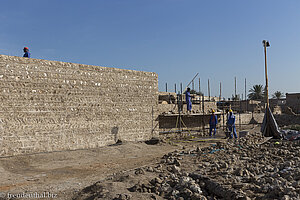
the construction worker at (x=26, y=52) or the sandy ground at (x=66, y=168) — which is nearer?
the sandy ground at (x=66, y=168)

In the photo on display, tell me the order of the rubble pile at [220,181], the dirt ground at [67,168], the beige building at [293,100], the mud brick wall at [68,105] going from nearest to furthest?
the rubble pile at [220,181] < the dirt ground at [67,168] < the mud brick wall at [68,105] < the beige building at [293,100]

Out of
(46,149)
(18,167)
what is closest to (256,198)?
(18,167)

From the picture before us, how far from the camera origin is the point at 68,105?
9508 mm

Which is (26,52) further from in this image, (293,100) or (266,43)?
(293,100)

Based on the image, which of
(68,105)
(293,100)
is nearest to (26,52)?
(68,105)

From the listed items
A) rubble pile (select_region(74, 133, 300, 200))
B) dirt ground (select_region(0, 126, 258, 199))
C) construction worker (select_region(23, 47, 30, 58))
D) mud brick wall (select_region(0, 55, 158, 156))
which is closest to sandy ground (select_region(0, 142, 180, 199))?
dirt ground (select_region(0, 126, 258, 199))

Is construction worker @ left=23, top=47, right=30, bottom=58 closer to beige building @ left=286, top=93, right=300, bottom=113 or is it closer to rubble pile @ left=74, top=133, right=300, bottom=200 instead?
rubble pile @ left=74, top=133, right=300, bottom=200

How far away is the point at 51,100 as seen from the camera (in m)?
9.09

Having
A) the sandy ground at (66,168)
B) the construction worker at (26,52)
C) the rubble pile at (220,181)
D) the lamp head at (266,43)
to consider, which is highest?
the lamp head at (266,43)

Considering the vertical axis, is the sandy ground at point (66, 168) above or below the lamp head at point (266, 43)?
below

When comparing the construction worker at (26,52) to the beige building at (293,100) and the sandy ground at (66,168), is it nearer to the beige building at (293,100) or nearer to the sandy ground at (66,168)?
the sandy ground at (66,168)

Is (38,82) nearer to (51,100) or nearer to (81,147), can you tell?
(51,100)

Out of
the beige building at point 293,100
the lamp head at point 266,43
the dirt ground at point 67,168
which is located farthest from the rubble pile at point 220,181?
the beige building at point 293,100

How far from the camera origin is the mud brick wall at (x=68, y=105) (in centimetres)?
823
